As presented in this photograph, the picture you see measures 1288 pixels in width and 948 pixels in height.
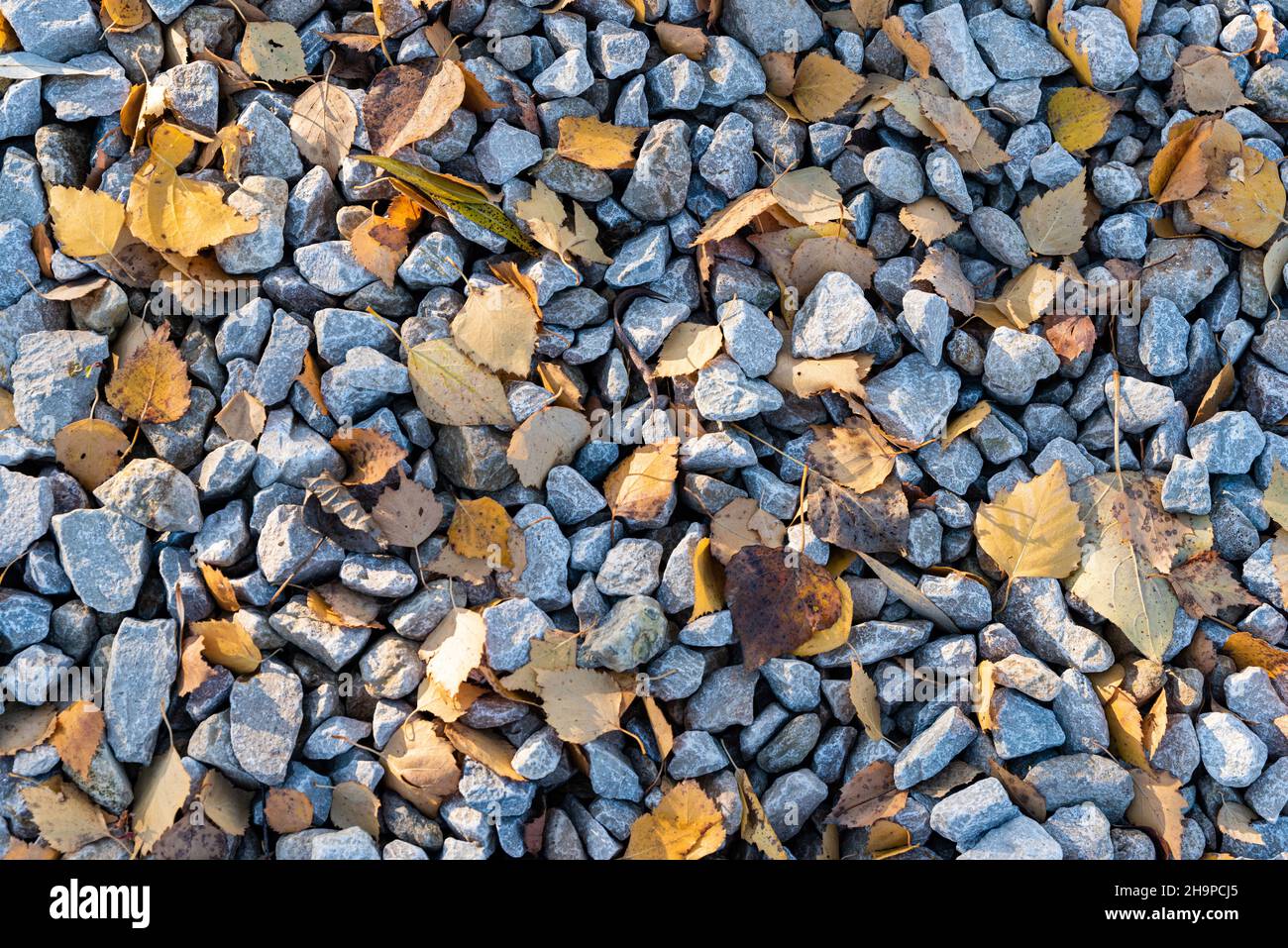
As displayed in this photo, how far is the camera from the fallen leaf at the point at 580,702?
208cm

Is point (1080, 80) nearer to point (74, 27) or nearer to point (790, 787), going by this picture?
point (790, 787)

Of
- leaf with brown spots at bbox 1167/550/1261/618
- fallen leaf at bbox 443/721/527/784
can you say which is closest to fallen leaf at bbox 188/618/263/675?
fallen leaf at bbox 443/721/527/784

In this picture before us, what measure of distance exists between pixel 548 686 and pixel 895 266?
123 cm

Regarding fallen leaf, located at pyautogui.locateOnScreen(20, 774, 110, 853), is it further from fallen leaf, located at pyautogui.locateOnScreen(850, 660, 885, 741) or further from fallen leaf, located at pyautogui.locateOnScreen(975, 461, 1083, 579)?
fallen leaf, located at pyautogui.locateOnScreen(975, 461, 1083, 579)

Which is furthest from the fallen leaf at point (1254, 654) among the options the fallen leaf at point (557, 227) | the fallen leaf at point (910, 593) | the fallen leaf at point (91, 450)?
the fallen leaf at point (91, 450)

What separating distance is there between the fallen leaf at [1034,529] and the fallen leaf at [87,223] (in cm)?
205

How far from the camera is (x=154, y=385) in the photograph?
7.44 ft

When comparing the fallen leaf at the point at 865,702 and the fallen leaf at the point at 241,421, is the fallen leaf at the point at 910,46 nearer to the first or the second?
the fallen leaf at the point at 865,702

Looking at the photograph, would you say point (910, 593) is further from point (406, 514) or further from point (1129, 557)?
point (406, 514)

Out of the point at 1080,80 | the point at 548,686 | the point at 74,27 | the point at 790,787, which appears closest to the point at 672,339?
the point at 548,686

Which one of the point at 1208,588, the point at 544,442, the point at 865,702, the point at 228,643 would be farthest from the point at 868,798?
the point at 228,643

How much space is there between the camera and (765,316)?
7.77ft

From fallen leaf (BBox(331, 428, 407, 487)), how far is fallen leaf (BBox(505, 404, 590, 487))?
0.25 meters

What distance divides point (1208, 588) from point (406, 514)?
1.75 m
